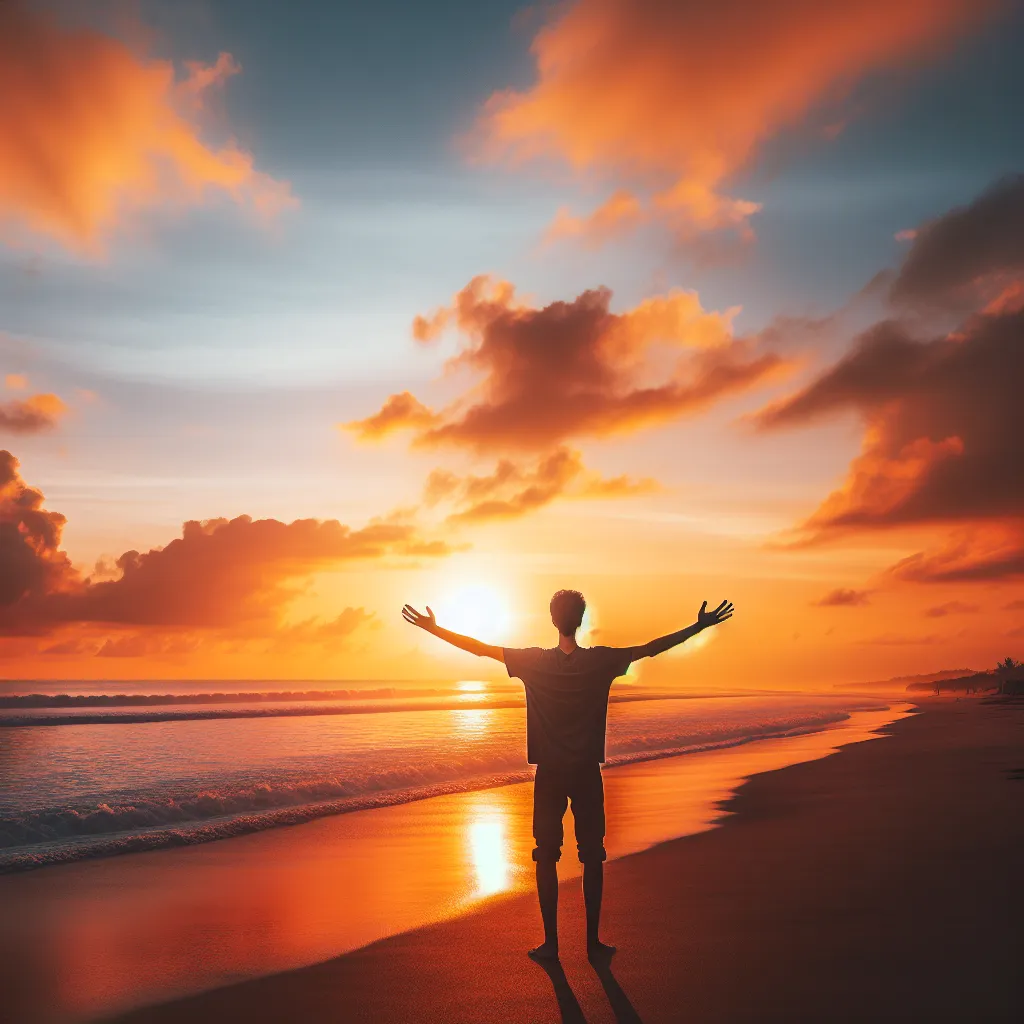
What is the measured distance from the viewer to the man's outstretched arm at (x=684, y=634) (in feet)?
19.2

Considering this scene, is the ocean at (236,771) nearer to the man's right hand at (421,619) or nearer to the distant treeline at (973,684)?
the man's right hand at (421,619)

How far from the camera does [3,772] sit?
17.4 metres

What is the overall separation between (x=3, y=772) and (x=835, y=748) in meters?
19.4

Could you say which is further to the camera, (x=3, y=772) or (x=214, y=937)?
(x=3, y=772)

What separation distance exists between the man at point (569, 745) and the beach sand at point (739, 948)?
43cm

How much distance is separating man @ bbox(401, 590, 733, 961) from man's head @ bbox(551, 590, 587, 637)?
0.44ft

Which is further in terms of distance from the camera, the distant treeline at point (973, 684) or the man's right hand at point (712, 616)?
the distant treeline at point (973, 684)

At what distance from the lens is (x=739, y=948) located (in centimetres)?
612

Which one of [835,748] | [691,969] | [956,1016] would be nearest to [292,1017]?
[691,969]

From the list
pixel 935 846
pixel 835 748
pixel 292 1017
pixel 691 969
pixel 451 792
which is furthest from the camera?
pixel 835 748

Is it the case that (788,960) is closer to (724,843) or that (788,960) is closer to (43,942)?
(724,843)

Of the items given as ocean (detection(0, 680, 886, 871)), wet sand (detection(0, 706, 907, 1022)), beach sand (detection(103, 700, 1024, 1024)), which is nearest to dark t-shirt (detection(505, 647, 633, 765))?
beach sand (detection(103, 700, 1024, 1024))

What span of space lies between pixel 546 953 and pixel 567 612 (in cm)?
231

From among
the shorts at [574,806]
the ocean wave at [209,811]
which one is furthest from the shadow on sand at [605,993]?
the ocean wave at [209,811]
